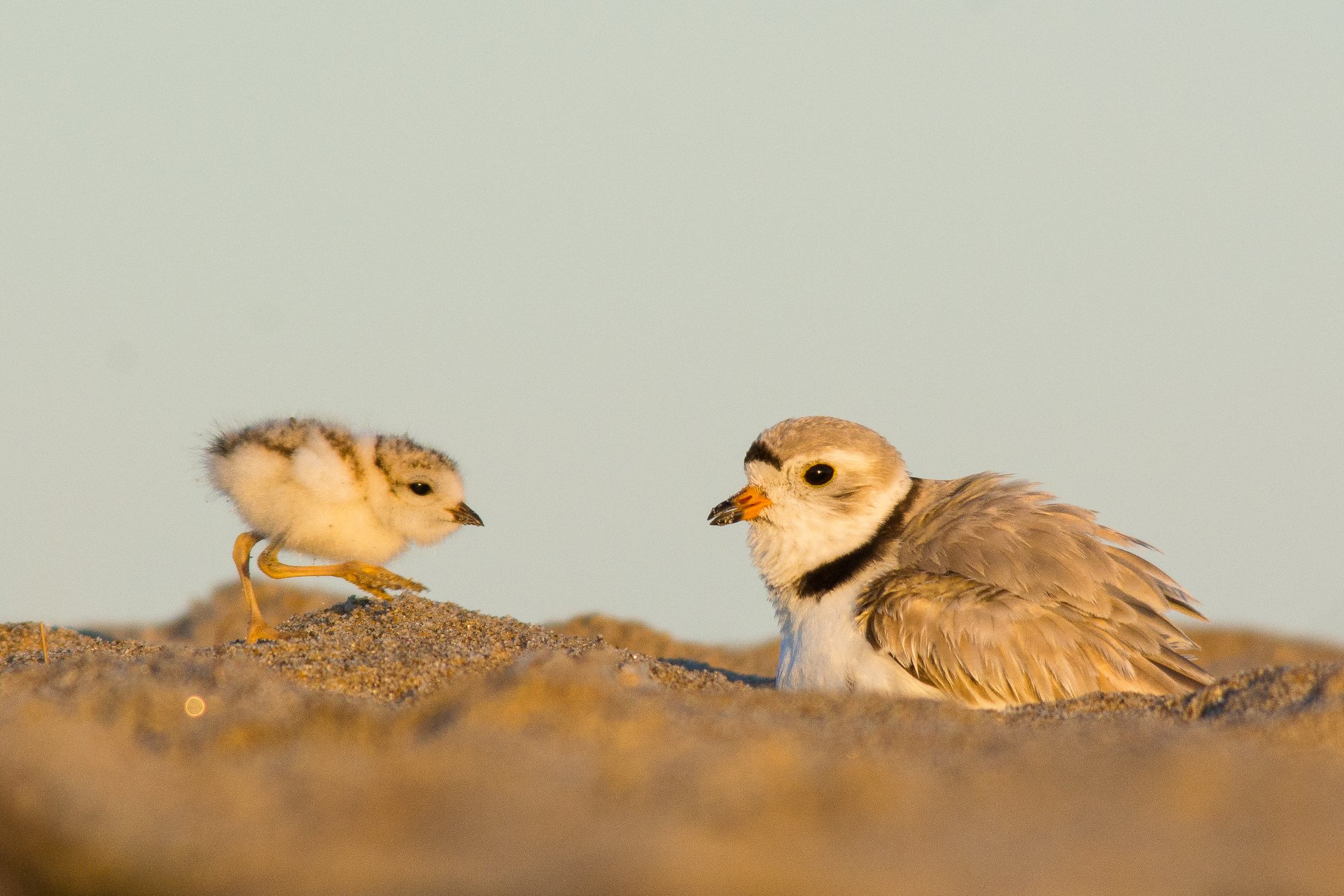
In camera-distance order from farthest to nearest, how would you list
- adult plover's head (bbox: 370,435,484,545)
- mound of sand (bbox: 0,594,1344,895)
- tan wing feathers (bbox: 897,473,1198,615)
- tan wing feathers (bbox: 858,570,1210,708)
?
1. adult plover's head (bbox: 370,435,484,545)
2. tan wing feathers (bbox: 897,473,1198,615)
3. tan wing feathers (bbox: 858,570,1210,708)
4. mound of sand (bbox: 0,594,1344,895)

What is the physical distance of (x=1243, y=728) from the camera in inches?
153

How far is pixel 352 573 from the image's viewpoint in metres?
7.24

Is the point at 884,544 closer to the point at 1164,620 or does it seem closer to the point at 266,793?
the point at 1164,620

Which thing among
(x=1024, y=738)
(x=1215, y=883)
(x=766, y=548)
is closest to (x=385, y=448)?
(x=766, y=548)

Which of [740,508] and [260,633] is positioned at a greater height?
[740,508]

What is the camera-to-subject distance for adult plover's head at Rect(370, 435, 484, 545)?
779 cm

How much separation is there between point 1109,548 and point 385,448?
3998 millimetres

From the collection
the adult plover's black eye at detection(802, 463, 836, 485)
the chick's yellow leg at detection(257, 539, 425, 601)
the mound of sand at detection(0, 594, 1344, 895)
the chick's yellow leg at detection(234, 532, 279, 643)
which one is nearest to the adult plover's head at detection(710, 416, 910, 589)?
the adult plover's black eye at detection(802, 463, 836, 485)

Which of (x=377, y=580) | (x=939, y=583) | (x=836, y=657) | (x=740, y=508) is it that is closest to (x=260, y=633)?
(x=377, y=580)

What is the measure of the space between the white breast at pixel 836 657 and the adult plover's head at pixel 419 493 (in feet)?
9.35

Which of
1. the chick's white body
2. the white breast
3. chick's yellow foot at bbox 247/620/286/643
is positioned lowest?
the white breast

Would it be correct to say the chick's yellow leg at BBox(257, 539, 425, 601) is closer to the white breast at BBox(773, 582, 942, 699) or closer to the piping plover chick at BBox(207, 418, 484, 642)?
the piping plover chick at BBox(207, 418, 484, 642)

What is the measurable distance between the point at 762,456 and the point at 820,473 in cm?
26

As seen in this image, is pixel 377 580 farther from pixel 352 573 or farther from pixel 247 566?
pixel 247 566
